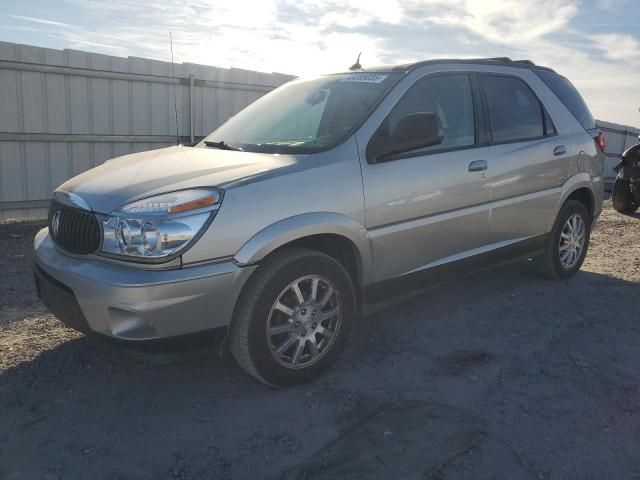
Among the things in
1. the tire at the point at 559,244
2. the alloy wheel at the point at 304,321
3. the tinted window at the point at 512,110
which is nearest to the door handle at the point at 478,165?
the tinted window at the point at 512,110

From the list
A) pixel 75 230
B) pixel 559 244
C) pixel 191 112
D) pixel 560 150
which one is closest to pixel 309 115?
pixel 75 230

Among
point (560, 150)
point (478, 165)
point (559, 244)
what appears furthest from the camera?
point (559, 244)

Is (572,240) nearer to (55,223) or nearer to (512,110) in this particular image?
(512,110)

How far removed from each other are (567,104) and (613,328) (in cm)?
207

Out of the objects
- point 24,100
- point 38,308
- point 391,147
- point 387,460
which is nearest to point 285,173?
point 391,147

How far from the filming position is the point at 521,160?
15.0 ft

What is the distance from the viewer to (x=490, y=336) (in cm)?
418

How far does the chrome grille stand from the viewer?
304 cm

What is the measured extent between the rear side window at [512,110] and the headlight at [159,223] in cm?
247

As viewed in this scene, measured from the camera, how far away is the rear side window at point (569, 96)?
521 centimetres

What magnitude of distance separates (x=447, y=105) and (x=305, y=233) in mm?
1653

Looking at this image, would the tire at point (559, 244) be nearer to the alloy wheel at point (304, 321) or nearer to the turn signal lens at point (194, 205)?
the alloy wheel at point (304, 321)

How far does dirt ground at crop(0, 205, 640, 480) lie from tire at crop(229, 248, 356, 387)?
0.15m

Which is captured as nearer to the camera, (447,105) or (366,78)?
(366,78)
